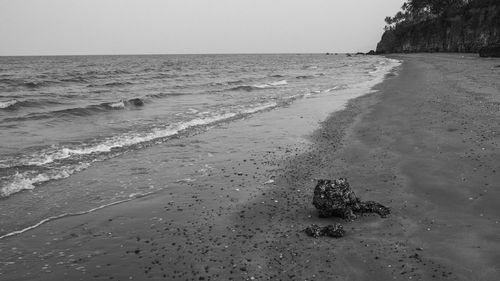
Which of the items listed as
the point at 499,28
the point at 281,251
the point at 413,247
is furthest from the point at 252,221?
the point at 499,28

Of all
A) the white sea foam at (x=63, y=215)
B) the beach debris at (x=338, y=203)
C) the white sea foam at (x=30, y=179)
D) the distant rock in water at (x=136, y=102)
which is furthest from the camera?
the distant rock in water at (x=136, y=102)

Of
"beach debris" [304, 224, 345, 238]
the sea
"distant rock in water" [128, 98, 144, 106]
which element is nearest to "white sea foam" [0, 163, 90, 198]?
the sea

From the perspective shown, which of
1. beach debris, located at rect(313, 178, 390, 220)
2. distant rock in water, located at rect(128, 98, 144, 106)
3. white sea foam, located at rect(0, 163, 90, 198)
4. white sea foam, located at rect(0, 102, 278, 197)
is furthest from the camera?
distant rock in water, located at rect(128, 98, 144, 106)

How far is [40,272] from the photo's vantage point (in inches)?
239

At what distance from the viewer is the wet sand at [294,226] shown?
237 inches

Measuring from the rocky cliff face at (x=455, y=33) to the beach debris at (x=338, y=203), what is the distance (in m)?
75.9

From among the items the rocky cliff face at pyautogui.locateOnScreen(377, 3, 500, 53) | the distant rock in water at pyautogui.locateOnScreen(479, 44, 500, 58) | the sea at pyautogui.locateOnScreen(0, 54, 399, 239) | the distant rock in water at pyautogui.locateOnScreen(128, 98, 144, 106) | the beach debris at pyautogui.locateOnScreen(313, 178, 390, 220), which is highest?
the rocky cliff face at pyautogui.locateOnScreen(377, 3, 500, 53)

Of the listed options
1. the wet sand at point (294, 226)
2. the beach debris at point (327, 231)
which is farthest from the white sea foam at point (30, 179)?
the beach debris at point (327, 231)

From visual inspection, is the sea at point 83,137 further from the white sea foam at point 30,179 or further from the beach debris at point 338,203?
the beach debris at point 338,203

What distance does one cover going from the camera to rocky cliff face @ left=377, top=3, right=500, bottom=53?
284ft

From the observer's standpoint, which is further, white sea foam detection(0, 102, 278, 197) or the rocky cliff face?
the rocky cliff face

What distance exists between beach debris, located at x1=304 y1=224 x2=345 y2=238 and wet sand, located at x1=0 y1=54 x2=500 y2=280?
143 mm

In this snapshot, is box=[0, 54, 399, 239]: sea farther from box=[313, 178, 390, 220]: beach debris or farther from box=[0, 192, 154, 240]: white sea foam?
box=[313, 178, 390, 220]: beach debris

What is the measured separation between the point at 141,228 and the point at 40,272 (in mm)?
1993
